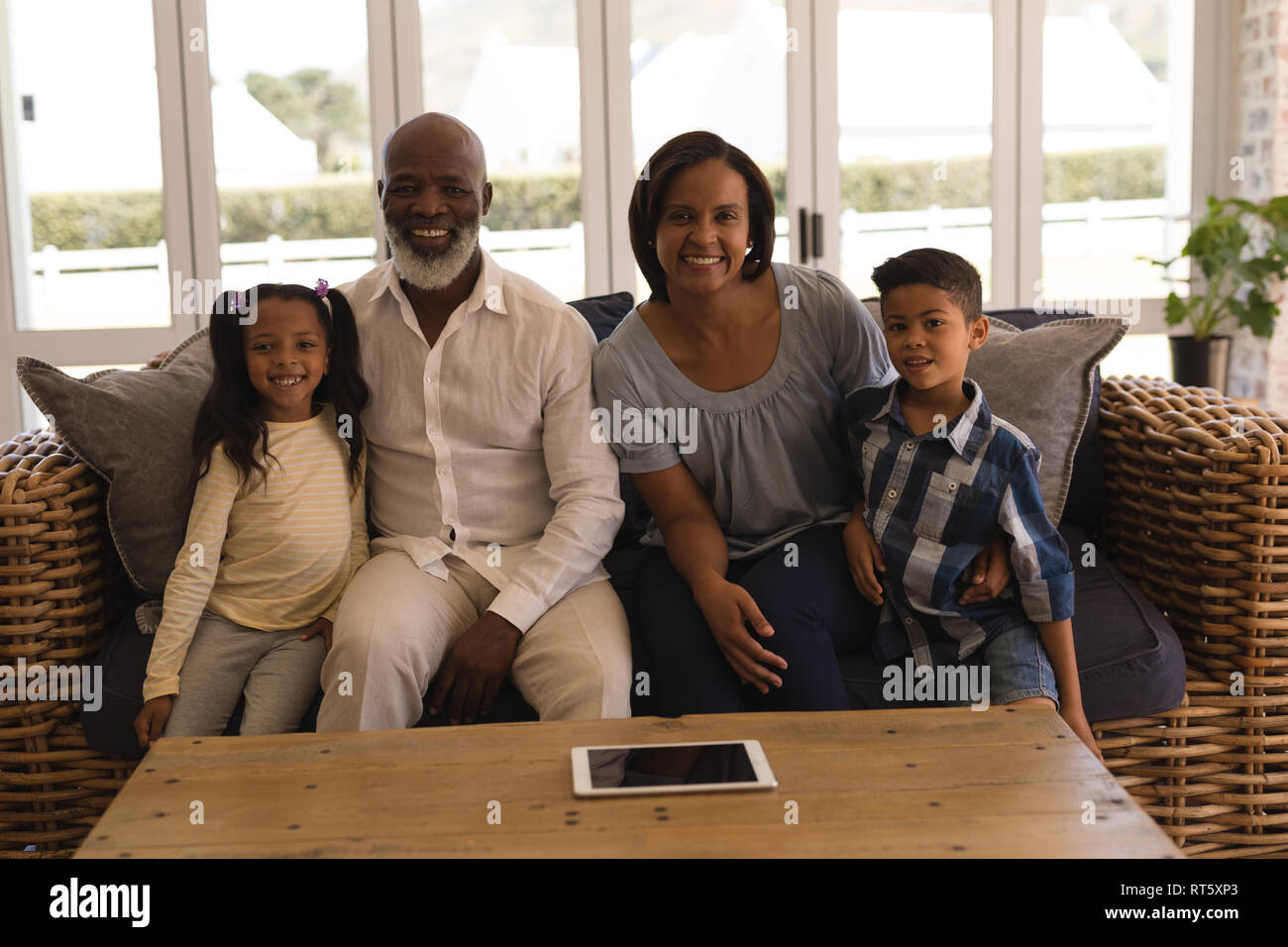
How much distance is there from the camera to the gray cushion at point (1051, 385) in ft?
7.04

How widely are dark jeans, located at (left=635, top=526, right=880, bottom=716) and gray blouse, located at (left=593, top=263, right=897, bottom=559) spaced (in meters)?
0.06

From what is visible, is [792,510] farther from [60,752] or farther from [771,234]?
[60,752]

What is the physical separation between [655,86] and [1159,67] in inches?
70.0

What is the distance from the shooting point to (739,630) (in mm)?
1821

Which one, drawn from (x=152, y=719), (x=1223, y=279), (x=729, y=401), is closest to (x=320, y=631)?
(x=152, y=719)

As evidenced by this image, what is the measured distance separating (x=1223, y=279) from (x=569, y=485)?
3078mm

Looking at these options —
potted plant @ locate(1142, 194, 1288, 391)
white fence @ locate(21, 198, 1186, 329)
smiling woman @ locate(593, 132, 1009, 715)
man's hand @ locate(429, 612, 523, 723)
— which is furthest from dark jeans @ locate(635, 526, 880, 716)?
potted plant @ locate(1142, 194, 1288, 391)

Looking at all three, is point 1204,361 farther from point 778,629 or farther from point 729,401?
point 778,629

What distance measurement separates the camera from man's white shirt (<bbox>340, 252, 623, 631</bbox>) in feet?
6.71

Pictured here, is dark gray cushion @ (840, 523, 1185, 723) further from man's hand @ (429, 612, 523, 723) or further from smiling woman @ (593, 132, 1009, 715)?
man's hand @ (429, 612, 523, 723)
